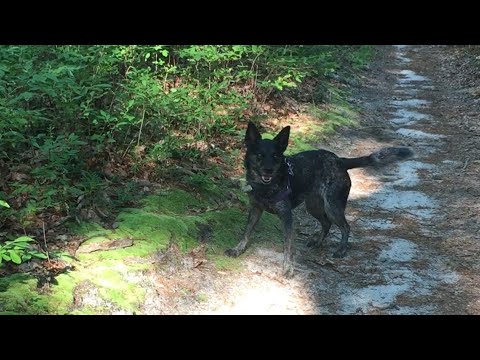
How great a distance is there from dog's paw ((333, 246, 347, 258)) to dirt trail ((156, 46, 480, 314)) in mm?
96

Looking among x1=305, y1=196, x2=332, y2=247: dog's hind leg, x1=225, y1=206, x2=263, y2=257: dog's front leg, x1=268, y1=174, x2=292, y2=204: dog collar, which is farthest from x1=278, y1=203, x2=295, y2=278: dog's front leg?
x1=305, y1=196, x2=332, y2=247: dog's hind leg

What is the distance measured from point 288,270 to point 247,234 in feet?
2.59

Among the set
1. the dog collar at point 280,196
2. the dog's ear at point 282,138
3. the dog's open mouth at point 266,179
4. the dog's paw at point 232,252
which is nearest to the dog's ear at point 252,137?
the dog's ear at point 282,138

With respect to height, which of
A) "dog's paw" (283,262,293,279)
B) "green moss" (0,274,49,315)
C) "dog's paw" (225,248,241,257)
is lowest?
"dog's paw" (283,262,293,279)

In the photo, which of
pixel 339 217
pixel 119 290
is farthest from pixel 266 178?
pixel 119 290

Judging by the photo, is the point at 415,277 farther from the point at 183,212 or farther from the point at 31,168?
the point at 31,168

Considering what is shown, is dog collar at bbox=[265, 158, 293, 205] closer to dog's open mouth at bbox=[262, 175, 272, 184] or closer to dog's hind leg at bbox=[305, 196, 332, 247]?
dog's open mouth at bbox=[262, 175, 272, 184]

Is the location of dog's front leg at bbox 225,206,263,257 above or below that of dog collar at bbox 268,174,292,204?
below

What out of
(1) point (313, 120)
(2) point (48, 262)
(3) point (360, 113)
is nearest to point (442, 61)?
(3) point (360, 113)

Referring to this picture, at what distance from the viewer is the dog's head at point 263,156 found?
639cm

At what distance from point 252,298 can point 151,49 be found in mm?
5120

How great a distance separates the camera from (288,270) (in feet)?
20.5

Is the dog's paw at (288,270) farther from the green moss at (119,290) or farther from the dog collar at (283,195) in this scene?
the green moss at (119,290)

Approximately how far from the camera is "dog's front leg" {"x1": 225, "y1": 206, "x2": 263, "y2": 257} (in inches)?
255
